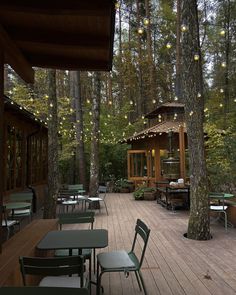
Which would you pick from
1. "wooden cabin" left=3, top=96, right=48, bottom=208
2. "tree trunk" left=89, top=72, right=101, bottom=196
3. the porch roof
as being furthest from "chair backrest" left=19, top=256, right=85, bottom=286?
the porch roof

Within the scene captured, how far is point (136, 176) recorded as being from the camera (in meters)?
17.0

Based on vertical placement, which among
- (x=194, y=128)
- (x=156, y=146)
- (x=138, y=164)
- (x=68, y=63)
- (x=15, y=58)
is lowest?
(x=138, y=164)

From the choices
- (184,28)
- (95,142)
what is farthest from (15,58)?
(95,142)

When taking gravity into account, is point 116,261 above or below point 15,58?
below

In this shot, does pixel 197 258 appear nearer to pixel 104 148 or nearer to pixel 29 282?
pixel 29 282

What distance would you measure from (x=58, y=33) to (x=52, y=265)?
7.91 feet

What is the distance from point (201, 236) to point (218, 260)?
126cm

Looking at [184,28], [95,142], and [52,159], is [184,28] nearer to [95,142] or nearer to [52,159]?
[52,159]

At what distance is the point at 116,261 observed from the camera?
3.45m

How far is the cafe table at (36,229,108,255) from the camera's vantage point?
309 centimetres

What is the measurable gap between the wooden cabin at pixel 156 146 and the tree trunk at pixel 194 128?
23.3 ft

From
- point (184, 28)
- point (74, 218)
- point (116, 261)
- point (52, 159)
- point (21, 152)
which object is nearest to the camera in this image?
point (116, 261)

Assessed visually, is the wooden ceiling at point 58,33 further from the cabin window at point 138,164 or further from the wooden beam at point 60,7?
the cabin window at point 138,164

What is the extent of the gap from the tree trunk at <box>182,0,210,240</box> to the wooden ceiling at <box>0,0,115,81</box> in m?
2.70
